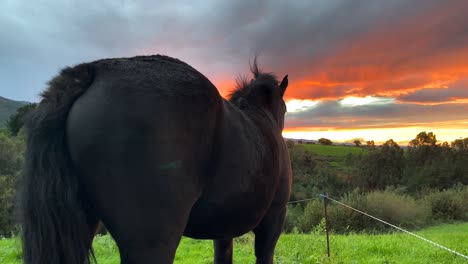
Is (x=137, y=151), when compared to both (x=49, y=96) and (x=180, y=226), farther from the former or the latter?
(x=49, y=96)

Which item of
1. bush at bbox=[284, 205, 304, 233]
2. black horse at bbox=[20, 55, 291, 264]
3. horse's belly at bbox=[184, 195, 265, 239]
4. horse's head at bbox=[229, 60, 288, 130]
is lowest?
bush at bbox=[284, 205, 304, 233]

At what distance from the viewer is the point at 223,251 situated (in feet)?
11.6

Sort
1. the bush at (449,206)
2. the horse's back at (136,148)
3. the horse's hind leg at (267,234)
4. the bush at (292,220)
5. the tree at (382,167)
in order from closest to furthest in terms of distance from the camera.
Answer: the horse's back at (136,148)
the horse's hind leg at (267,234)
the bush at (292,220)
the bush at (449,206)
the tree at (382,167)

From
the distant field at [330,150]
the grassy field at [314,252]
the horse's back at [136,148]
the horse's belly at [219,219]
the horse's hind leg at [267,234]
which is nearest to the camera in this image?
the horse's back at [136,148]

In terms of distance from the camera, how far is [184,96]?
80.8 inches

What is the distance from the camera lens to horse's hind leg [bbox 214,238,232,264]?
353 centimetres

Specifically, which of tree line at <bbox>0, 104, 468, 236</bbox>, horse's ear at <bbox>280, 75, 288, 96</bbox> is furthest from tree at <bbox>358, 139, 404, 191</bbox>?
horse's ear at <bbox>280, 75, 288, 96</bbox>

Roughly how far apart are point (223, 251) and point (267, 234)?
1.88 feet

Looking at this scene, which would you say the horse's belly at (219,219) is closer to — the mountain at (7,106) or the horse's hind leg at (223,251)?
the horse's hind leg at (223,251)

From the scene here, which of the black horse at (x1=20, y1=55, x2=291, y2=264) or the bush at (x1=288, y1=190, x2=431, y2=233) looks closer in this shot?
the black horse at (x1=20, y1=55, x2=291, y2=264)

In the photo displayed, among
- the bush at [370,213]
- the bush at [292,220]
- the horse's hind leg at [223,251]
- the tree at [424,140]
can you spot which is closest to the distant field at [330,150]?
the tree at [424,140]

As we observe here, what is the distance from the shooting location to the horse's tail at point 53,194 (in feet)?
6.20

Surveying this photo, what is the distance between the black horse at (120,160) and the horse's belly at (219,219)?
5 cm

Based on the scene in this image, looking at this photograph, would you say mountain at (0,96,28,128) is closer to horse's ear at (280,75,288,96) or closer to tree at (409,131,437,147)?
tree at (409,131,437,147)
